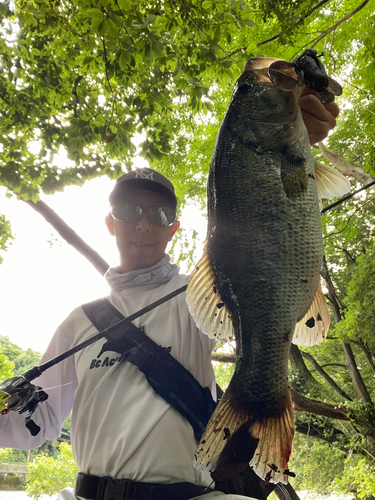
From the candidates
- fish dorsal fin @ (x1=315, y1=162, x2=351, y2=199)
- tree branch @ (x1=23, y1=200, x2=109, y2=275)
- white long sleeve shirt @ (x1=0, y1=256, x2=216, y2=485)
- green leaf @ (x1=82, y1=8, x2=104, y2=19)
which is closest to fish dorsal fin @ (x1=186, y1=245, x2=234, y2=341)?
white long sleeve shirt @ (x1=0, y1=256, x2=216, y2=485)

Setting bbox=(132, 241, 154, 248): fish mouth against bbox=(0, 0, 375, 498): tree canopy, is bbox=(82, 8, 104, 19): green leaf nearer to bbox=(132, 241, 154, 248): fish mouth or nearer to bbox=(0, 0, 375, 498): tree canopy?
bbox=(0, 0, 375, 498): tree canopy

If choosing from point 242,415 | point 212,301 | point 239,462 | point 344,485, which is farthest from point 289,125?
point 344,485

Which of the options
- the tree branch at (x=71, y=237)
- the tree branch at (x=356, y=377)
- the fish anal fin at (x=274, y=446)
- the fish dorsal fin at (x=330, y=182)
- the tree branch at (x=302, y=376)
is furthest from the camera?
the tree branch at (x=356, y=377)

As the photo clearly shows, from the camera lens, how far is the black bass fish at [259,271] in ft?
3.47

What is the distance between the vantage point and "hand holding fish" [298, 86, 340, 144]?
144 centimetres

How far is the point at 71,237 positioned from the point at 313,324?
16.1 feet

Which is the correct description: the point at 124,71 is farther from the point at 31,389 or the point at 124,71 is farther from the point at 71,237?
the point at 31,389

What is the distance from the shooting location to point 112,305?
2.04 m

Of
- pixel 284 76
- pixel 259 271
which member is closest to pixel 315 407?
pixel 259 271

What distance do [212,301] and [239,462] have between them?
0.57 m

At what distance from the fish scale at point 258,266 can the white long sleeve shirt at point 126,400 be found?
0.50 m

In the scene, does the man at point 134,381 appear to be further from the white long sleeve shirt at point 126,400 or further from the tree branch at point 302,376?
the tree branch at point 302,376

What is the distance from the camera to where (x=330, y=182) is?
58.0 inches

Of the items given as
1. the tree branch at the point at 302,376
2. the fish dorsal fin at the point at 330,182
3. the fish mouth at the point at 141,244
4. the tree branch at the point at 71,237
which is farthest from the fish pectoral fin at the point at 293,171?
the tree branch at the point at 302,376
